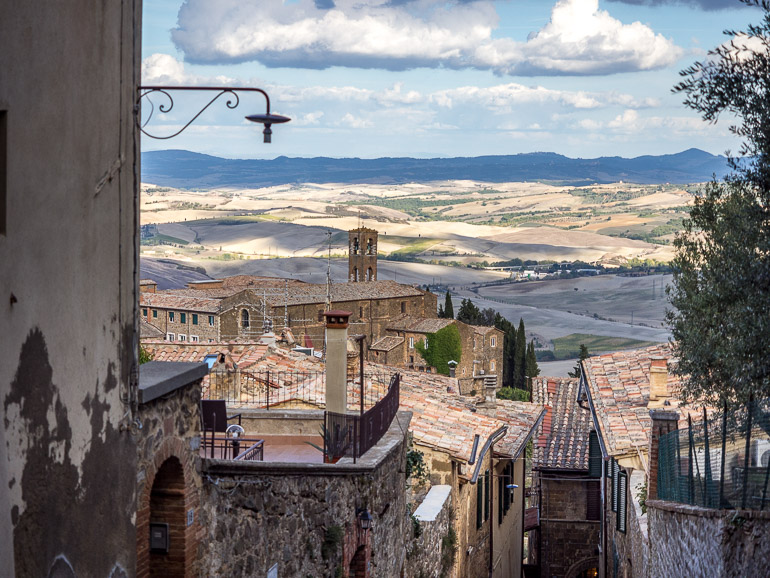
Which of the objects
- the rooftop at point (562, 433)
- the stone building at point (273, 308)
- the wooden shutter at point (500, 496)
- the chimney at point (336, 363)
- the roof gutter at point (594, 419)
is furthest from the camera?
the stone building at point (273, 308)

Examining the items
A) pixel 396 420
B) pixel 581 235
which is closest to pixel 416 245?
pixel 581 235

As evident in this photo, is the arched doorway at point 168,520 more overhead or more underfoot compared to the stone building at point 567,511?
more overhead

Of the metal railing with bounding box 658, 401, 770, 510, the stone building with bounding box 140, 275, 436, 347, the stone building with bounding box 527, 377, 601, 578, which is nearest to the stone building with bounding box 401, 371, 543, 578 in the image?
the stone building with bounding box 527, 377, 601, 578

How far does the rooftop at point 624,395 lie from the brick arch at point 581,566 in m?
6.65

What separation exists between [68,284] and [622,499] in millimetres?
13856

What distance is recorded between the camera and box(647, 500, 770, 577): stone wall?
29.3 ft

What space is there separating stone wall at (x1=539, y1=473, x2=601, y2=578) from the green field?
73.1m

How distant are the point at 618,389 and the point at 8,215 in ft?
59.0

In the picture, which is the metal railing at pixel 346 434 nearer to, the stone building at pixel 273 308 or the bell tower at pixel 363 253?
the stone building at pixel 273 308

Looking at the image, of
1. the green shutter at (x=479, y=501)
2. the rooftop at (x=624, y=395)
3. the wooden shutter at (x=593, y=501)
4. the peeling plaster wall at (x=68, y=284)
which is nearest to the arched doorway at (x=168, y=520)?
the peeling plaster wall at (x=68, y=284)

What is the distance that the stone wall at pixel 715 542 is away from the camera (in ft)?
29.3

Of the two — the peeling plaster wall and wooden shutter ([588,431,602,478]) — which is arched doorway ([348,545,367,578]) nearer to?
the peeling plaster wall

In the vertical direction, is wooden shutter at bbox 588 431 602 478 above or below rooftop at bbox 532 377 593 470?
above

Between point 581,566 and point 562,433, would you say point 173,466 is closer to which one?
point 581,566
